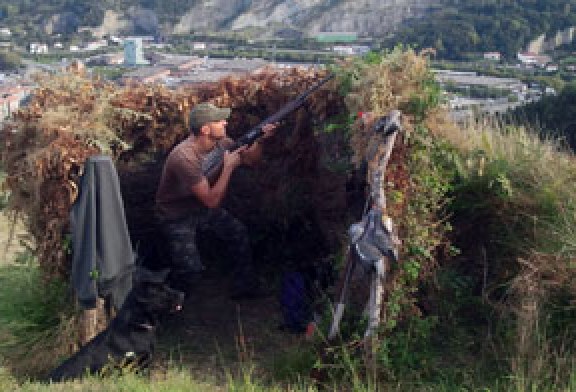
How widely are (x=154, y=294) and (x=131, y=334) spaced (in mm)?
343

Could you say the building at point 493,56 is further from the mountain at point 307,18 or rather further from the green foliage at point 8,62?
the green foliage at point 8,62

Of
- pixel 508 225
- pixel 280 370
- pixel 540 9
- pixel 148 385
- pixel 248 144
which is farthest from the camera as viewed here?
pixel 540 9

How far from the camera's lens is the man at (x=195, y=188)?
571 cm

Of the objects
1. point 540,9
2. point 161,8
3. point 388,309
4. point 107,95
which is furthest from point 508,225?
point 161,8

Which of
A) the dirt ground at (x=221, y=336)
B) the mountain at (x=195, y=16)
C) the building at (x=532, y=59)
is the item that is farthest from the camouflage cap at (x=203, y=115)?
the mountain at (x=195, y=16)

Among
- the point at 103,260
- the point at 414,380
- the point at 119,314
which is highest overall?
the point at 103,260

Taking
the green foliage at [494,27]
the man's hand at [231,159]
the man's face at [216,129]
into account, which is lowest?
the man's hand at [231,159]

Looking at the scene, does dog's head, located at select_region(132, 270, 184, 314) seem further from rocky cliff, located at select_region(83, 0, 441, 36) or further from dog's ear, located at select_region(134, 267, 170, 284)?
rocky cliff, located at select_region(83, 0, 441, 36)

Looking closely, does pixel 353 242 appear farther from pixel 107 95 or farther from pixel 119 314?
pixel 107 95

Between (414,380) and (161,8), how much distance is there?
148 ft

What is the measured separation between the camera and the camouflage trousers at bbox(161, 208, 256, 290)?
5.93m

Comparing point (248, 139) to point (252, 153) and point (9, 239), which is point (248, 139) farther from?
point (9, 239)

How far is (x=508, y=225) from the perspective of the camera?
552cm

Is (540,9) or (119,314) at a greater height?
(540,9)
